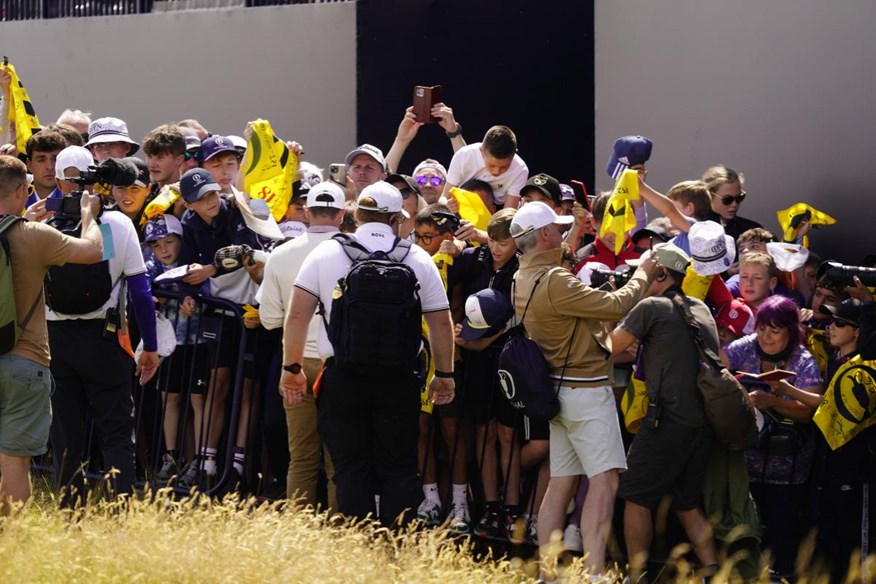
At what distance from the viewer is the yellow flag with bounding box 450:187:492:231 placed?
8703 mm

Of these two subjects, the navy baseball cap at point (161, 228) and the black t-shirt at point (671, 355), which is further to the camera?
the navy baseball cap at point (161, 228)

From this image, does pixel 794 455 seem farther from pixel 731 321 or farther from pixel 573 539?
pixel 573 539

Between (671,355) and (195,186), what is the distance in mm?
3163

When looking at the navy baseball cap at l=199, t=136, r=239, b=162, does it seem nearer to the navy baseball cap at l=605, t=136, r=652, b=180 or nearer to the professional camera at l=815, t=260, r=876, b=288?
the navy baseball cap at l=605, t=136, r=652, b=180

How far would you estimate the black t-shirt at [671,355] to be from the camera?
688 centimetres

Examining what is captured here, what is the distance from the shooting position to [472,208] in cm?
873

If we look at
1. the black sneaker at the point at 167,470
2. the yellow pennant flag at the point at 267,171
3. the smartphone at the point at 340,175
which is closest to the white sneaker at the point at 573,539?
the black sneaker at the point at 167,470

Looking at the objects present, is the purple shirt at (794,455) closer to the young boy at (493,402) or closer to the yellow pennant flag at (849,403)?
the yellow pennant flag at (849,403)

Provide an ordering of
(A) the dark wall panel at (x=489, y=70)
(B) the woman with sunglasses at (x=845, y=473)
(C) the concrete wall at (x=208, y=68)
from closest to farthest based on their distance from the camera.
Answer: (B) the woman with sunglasses at (x=845, y=473), (A) the dark wall panel at (x=489, y=70), (C) the concrete wall at (x=208, y=68)

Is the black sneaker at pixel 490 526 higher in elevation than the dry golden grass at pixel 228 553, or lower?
lower

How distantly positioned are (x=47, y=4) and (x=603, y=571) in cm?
1131

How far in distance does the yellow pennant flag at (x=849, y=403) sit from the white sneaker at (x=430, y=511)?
2.19 metres

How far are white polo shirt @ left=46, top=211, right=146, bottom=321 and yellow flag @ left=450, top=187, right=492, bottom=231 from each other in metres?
2.16

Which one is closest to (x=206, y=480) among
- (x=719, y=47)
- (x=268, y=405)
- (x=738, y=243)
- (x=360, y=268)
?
(x=268, y=405)
